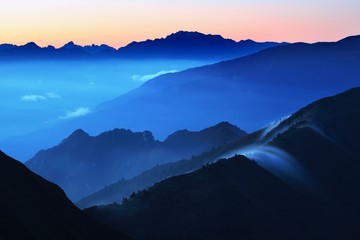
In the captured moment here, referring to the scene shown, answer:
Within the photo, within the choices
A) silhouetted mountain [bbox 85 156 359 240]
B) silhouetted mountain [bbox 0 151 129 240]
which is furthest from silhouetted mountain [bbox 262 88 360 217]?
silhouetted mountain [bbox 0 151 129 240]

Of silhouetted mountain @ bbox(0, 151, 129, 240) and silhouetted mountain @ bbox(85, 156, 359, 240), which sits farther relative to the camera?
silhouetted mountain @ bbox(85, 156, 359, 240)

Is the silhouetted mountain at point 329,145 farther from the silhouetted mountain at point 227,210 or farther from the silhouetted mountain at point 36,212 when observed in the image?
the silhouetted mountain at point 36,212

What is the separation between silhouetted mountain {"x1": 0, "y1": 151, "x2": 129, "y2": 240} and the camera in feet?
129

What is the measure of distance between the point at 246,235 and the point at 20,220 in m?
33.3

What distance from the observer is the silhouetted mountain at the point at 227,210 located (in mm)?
62031

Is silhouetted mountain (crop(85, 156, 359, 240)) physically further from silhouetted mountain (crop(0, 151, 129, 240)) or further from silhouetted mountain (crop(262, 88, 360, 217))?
silhouetted mountain (crop(0, 151, 129, 240))

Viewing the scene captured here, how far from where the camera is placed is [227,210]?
66.4m

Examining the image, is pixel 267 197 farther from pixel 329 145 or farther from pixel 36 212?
pixel 36 212

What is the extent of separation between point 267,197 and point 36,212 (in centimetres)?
4019

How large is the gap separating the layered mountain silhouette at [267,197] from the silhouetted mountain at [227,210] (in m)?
0.13

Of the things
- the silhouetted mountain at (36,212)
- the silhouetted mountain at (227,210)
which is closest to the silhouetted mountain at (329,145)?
the silhouetted mountain at (227,210)

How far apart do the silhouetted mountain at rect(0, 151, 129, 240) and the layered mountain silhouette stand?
993 cm

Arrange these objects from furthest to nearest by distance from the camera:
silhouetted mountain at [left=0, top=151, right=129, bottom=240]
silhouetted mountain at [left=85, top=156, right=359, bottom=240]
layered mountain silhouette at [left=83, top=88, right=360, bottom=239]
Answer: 1. layered mountain silhouette at [left=83, top=88, right=360, bottom=239]
2. silhouetted mountain at [left=85, top=156, right=359, bottom=240]
3. silhouetted mountain at [left=0, top=151, right=129, bottom=240]

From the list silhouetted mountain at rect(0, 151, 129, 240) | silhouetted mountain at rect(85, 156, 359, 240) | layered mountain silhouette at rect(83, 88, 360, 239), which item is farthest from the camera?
layered mountain silhouette at rect(83, 88, 360, 239)
